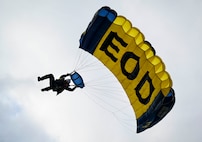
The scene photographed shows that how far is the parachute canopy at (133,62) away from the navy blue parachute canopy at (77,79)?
151 cm

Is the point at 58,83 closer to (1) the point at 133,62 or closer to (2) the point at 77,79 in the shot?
(2) the point at 77,79

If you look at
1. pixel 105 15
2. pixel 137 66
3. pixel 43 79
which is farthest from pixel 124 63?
pixel 43 79

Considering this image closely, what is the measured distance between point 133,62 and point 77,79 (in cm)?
329

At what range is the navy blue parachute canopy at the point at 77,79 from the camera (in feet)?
86.8

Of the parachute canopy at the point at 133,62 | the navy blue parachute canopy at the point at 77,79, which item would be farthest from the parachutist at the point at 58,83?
the parachute canopy at the point at 133,62

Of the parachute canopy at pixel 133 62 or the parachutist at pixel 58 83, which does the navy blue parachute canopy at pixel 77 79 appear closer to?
the parachutist at pixel 58 83

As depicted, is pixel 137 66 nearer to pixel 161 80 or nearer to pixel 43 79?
pixel 161 80

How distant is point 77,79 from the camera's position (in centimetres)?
2653

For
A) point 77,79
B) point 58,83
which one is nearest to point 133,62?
point 77,79

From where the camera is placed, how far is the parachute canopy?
2530 centimetres

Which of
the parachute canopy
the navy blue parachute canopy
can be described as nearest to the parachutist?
the navy blue parachute canopy

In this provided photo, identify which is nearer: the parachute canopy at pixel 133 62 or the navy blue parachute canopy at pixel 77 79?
the parachute canopy at pixel 133 62

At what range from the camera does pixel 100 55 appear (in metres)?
26.6

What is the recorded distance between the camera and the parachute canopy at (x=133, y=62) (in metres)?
25.3
